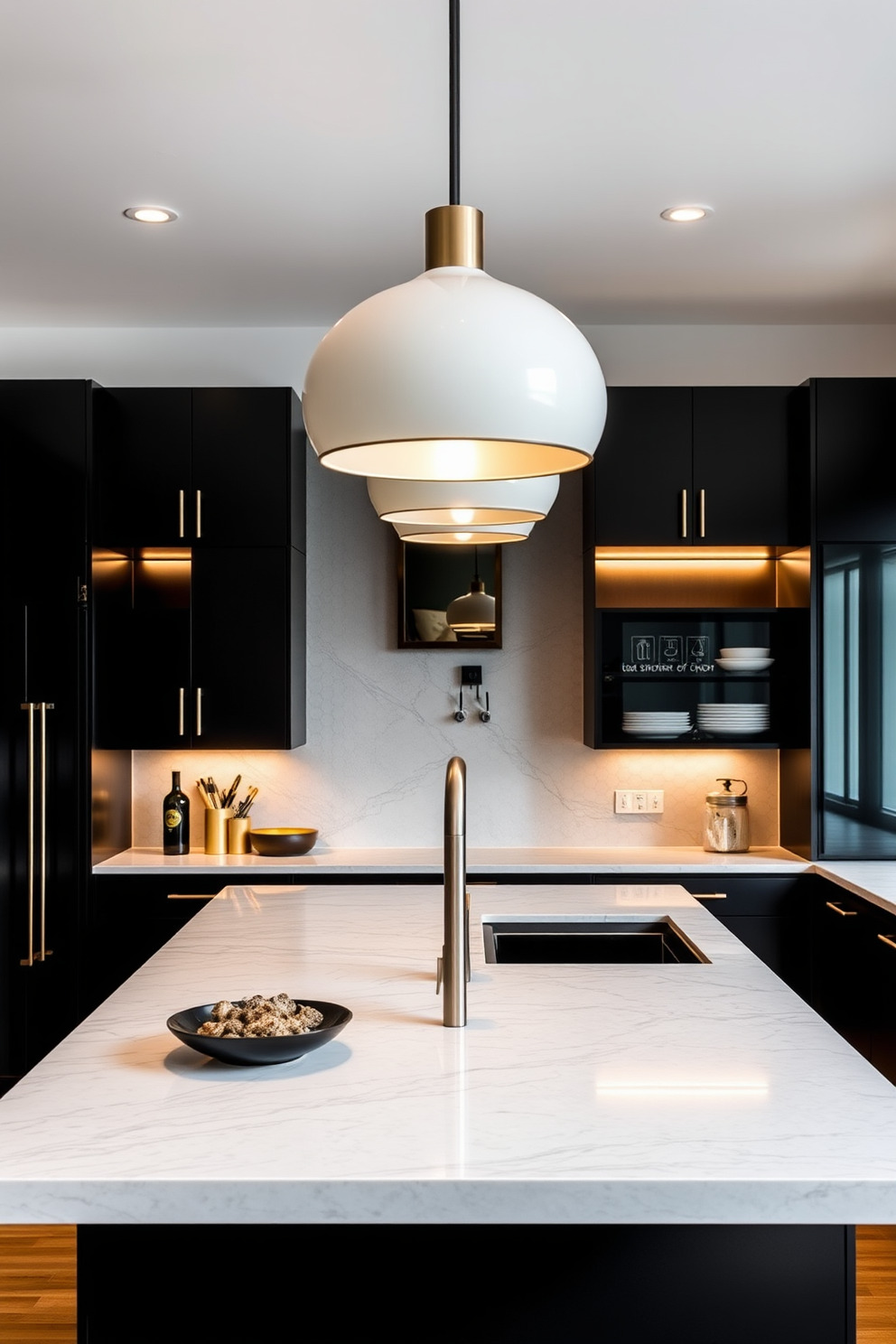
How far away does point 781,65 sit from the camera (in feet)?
8.97

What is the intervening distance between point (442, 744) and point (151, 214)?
2.19 metres

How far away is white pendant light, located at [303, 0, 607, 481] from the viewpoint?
4.02 feet

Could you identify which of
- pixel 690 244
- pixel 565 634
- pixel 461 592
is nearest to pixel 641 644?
pixel 565 634

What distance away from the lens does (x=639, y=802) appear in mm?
4801

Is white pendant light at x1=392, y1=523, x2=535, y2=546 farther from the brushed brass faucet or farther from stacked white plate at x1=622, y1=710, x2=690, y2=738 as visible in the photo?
stacked white plate at x1=622, y1=710, x2=690, y2=738

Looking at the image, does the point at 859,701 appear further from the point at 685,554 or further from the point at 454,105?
the point at 454,105

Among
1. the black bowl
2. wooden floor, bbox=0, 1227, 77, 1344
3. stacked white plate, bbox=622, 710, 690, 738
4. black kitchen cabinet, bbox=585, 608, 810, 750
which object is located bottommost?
wooden floor, bbox=0, 1227, 77, 1344

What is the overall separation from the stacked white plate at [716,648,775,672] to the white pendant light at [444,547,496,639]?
881mm

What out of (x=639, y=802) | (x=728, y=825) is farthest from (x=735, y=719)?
(x=639, y=802)

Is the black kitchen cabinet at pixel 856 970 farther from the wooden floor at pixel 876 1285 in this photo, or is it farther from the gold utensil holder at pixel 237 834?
the gold utensil holder at pixel 237 834

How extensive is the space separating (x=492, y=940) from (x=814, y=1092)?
118 centimetres

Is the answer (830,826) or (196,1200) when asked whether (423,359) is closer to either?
(196,1200)

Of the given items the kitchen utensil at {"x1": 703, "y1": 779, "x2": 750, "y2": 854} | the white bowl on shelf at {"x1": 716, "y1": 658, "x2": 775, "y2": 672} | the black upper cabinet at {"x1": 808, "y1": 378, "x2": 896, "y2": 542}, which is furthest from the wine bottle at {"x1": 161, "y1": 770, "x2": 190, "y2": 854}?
the black upper cabinet at {"x1": 808, "y1": 378, "x2": 896, "y2": 542}

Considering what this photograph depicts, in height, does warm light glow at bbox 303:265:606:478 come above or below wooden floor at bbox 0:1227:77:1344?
above
